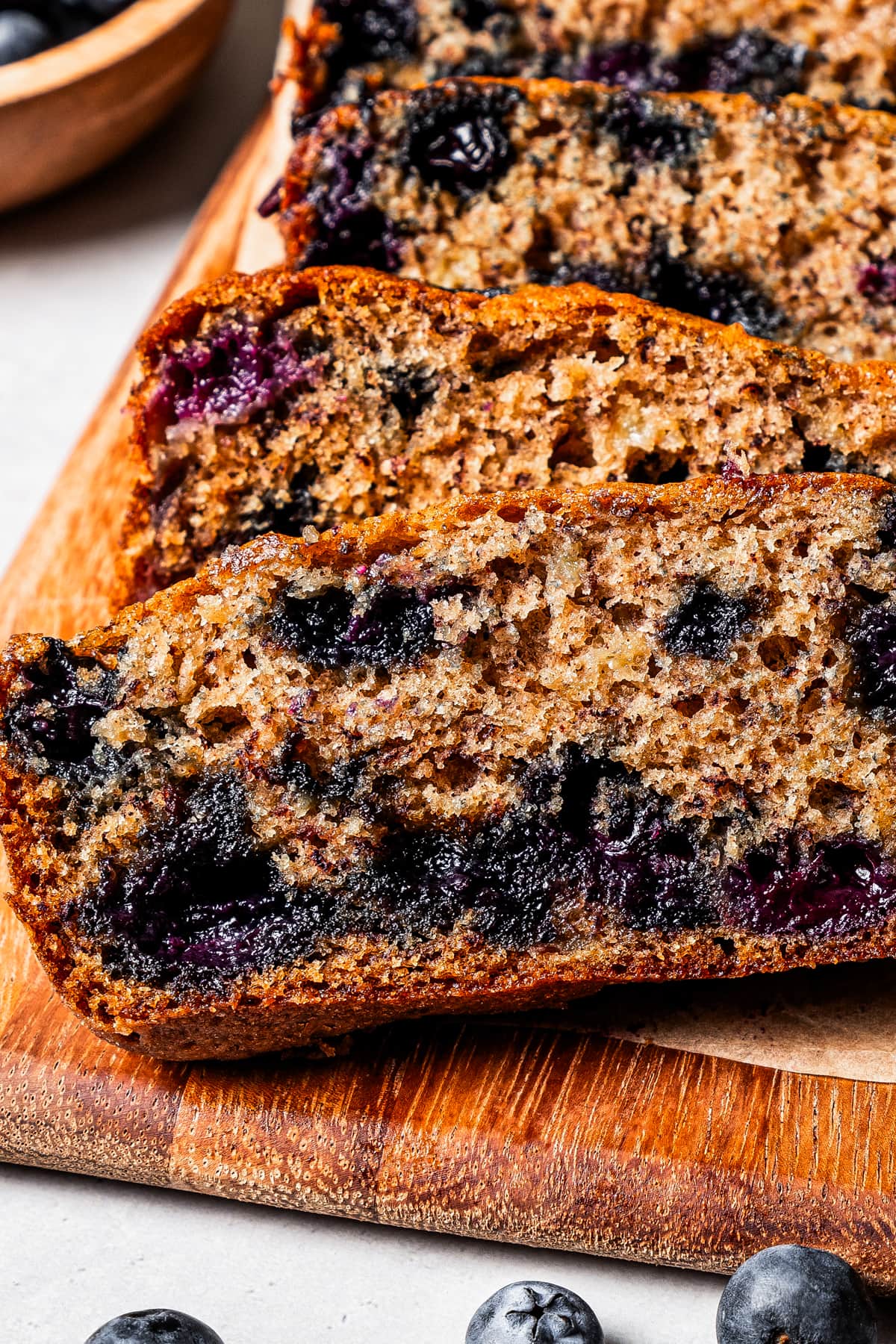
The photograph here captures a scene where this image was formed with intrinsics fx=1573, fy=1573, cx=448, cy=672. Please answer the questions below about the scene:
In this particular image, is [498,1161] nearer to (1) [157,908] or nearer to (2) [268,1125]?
(2) [268,1125]

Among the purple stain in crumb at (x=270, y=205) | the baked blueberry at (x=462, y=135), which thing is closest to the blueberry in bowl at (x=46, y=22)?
the purple stain in crumb at (x=270, y=205)

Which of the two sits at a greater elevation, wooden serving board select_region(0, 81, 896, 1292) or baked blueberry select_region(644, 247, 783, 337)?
baked blueberry select_region(644, 247, 783, 337)

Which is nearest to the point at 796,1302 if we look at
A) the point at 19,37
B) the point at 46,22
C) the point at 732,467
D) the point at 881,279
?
the point at 732,467

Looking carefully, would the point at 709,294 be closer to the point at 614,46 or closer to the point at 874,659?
the point at 614,46

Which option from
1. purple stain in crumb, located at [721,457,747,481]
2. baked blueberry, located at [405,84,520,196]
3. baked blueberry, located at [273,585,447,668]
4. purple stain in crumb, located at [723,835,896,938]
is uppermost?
baked blueberry, located at [405,84,520,196]

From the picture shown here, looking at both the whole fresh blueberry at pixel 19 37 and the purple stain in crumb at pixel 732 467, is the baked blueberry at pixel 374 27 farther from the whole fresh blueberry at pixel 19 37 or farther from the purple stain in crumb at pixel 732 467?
the purple stain in crumb at pixel 732 467

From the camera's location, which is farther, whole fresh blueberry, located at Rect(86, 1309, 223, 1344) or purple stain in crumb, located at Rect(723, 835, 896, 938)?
purple stain in crumb, located at Rect(723, 835, 896, 938)

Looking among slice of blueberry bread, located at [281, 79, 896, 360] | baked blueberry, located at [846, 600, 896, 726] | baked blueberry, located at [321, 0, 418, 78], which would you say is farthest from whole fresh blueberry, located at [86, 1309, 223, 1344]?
baked blueberry, located at [321, 0, 418, 78]

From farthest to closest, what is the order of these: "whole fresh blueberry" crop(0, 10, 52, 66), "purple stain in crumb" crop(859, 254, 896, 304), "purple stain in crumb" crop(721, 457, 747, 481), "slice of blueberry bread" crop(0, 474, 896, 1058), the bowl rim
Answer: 1. "whole fresh blueberry" crop(0, 10, 52, 66)
2. the bowl rim
3. "purple stain in crumb" crop(859, 254, 896, 304)
4. "purple stain in crumb" crop(721, 457, 747, 481)
5. "slice of blueberry bread" crop(0, 474, 896, 1058)

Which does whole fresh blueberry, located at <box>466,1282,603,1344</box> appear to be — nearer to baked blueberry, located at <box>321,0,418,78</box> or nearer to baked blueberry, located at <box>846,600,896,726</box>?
baked blueberry, located at <box>846,600,896,726</box>
